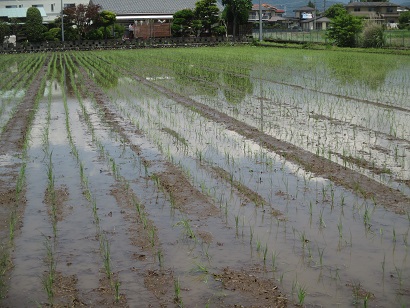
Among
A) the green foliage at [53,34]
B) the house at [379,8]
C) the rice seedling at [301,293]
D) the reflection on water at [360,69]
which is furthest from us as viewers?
the house at [379,8]

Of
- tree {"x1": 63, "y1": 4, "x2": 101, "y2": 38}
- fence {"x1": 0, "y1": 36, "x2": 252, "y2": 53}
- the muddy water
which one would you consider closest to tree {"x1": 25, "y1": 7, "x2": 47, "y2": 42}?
tree {"x1": 63, "y1": 4, "x2": 101, "y2": 38}

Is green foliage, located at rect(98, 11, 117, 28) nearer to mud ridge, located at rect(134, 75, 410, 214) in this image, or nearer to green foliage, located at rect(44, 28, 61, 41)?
green foliage, located at rect(44, 28, 61, 41)

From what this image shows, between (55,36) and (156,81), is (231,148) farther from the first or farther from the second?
(55,36)

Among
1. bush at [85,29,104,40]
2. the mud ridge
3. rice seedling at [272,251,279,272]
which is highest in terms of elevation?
bush at [85,29,104,40]

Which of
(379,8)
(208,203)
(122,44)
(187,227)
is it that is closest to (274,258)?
(187,227)

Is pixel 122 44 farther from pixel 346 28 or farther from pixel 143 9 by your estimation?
pixel 346 28

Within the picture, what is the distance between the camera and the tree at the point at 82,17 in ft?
151

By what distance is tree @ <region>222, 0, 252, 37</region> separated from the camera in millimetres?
48156

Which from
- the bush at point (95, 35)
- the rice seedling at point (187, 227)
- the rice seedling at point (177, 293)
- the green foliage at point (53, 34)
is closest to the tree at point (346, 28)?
the bush at point (95, 35)

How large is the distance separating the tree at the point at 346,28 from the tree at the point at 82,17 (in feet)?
62.4

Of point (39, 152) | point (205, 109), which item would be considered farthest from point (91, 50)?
point (39, 152)

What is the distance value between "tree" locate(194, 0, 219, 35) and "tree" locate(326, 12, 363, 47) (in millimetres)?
15669

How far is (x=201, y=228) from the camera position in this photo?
586cm

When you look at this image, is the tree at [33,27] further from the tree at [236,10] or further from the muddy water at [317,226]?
the muddy water at [317,226]
